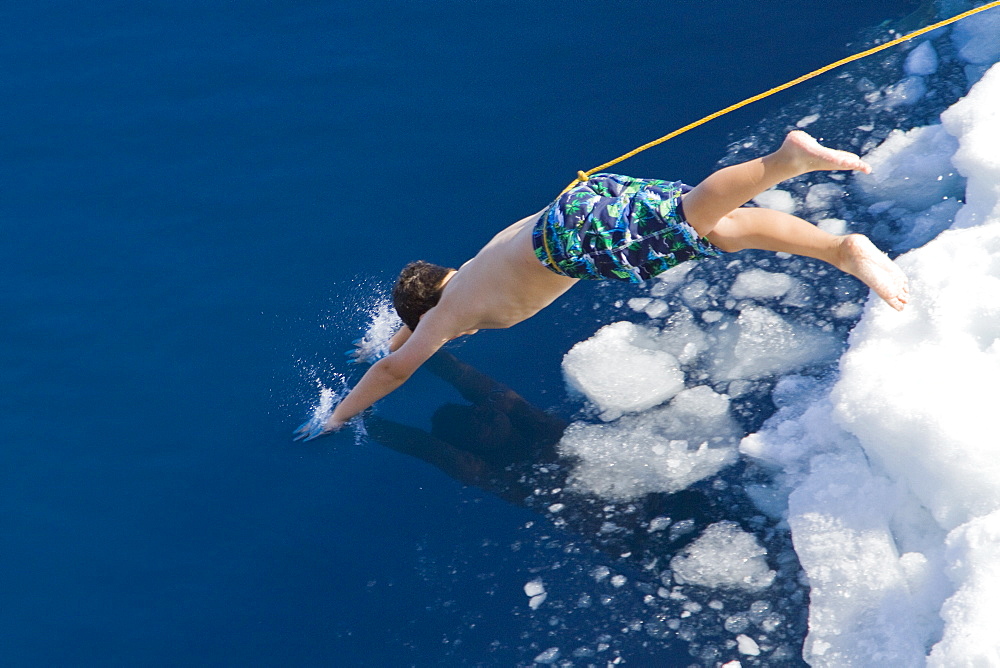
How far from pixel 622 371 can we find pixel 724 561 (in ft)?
2.14

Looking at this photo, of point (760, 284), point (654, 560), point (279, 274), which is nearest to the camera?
point (654, 560)

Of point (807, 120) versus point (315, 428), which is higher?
point (807, 120)

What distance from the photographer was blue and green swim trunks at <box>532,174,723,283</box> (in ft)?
6.26

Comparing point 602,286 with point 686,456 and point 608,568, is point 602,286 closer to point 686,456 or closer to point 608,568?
point 686,456

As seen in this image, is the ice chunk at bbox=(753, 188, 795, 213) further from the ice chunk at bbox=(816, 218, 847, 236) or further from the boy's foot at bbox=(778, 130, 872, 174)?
the boy's foot at bbox=(778, 130, 872, 174)

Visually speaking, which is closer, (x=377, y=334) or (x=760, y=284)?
(x=760, y=284)

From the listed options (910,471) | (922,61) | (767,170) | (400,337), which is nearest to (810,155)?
(767,170)

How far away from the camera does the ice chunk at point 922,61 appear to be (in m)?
3.04

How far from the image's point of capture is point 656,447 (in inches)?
89.5

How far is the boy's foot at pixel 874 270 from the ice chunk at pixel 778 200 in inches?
39.7

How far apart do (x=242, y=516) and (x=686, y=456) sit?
124 centimetres

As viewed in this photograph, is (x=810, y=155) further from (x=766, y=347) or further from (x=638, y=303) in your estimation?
(x=638, y=303)

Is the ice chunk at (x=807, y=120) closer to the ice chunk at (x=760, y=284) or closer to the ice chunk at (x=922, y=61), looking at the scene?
the ice chunk at (x=922, y=61)

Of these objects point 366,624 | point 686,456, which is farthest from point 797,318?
point 366,624
